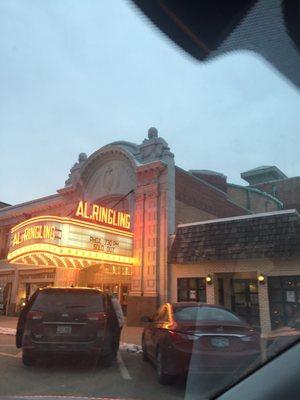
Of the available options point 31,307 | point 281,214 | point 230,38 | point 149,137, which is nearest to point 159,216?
point 149,137

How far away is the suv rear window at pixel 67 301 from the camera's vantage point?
958 cm

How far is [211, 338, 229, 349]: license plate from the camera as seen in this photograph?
712 cm

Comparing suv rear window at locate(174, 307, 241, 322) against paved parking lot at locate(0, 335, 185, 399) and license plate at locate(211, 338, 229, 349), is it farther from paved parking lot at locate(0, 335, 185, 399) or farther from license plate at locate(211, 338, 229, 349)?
paved parking lot at locate(0, 335, 185, 399)

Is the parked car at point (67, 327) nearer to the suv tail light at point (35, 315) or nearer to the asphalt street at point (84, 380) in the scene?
the suv tail light at point (35, 315)

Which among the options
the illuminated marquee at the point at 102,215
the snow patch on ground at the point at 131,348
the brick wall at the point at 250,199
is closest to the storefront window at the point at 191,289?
the illuminated marquee at the point at 102,215

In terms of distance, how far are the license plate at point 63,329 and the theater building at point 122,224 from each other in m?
8.24

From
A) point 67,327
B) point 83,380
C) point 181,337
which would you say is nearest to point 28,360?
point 67,327

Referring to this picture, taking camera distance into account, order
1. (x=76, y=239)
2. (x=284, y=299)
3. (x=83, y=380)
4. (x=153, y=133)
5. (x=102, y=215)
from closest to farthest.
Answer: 1. (x=83, y=380)
2. (x=284, y=299)
3. (x=76, y=239)
4. (x=102, y=215)
5. (x=153, y=133)

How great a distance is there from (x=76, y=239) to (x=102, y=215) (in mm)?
1865

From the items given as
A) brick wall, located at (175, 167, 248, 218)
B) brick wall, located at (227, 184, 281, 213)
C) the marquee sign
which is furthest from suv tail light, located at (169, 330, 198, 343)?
brick wall, located at (227, 184, 281, 213)

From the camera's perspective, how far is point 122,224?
20234 mm

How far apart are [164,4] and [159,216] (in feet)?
57.2

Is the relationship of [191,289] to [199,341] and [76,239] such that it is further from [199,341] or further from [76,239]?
[199,341]

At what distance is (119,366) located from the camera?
9477 millimetres
